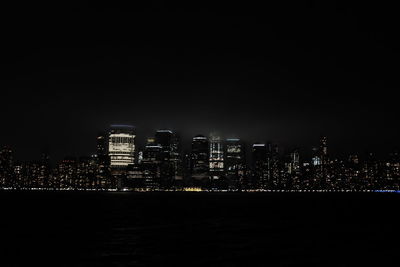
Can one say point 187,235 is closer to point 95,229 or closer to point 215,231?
point 215,231

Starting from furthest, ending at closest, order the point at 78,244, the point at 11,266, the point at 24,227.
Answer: the point at 24,227
the point at 78,244
the point at 11,266

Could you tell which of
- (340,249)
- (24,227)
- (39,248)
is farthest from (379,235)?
(24,227)

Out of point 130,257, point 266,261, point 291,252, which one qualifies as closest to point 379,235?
point 291,252

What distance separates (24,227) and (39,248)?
24.1 metres

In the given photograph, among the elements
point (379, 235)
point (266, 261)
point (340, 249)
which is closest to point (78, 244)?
point (266, 261)

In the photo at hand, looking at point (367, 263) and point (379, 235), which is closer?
point (367, 263)

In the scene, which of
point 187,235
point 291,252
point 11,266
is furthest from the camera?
point 187,235

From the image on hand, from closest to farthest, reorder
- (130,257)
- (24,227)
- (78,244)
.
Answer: (130,257) < (78,244) < (24,227)

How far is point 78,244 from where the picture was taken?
161 feet

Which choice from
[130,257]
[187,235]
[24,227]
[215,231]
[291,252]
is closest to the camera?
[130,257]

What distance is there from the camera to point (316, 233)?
61.9 meters

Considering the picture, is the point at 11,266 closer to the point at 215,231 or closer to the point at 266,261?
the point at 266,261

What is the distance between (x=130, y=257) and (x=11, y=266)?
923 cm

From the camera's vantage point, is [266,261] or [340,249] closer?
[266,261]
